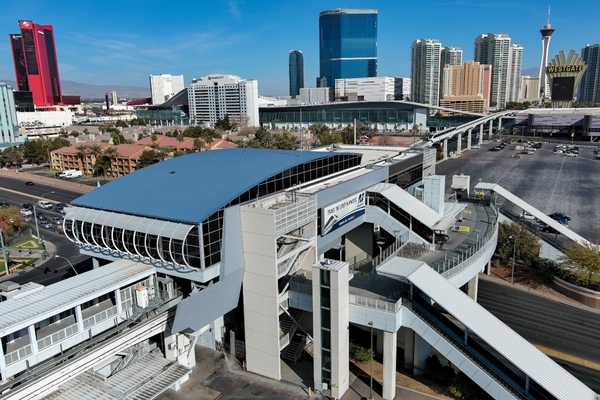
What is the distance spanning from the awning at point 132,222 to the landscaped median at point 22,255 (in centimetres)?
1993

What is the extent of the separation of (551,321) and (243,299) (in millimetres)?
23717

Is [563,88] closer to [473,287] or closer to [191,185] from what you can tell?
[473,287]

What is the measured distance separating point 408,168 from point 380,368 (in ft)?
76.1

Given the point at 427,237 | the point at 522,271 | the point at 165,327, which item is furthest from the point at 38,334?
the point at 522,271

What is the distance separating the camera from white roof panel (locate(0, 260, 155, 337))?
810 inches

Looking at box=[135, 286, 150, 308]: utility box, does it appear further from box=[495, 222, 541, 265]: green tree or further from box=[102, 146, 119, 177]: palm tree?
box=[102, 146, 119, 177]: palm tree

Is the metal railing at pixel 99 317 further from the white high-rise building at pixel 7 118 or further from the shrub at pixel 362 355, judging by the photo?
the white high-rise building at pixel 7 118

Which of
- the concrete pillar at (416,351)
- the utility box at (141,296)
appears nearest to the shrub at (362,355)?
the concrete pillar at (416,351)

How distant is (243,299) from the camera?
91.0ft

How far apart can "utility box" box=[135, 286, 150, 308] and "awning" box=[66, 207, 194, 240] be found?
327 cm

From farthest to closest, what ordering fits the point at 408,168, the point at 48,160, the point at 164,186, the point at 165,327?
the point at 48,160, the point at 408,168, the point at 164,186, the point at 165,327

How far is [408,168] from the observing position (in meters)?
45.5

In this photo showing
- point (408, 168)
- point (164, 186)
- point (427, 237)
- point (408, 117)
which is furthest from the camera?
point (408, 117)

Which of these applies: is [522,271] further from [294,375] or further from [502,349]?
[294,375]
